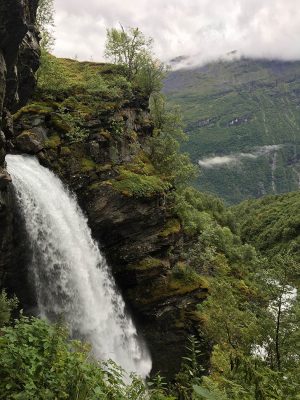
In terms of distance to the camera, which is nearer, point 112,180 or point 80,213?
point 80,213

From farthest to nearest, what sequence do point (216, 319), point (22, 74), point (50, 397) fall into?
point (22, 74)
point (216, 319)
point (50, 397)

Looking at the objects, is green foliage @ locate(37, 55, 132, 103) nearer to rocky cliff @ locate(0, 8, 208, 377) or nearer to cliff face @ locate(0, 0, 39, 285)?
rocky cliff @ locate(0, 8, 208, 377)

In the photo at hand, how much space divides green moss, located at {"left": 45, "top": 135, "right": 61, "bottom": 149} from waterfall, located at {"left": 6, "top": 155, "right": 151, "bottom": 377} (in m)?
2.85

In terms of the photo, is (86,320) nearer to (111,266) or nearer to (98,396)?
(111,266)

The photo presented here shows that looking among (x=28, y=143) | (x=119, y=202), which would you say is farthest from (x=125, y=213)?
(x=28, y=143)

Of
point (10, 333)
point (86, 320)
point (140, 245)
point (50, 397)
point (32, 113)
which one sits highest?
point (32, 113)

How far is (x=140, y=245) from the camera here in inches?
1494

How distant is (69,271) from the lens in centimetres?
2947

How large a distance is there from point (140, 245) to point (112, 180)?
6716mm

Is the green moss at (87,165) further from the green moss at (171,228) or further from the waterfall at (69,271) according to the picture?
the green moss at (171,228)

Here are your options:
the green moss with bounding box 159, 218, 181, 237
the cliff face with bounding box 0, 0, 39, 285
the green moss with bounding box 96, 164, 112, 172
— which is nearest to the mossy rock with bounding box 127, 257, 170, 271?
the green moss with bounding box 159, 218, 181, 237

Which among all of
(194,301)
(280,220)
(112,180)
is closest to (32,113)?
(112,180)

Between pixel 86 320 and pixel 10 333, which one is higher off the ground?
pixel 10 333

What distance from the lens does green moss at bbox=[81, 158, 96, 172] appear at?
38.1 m
